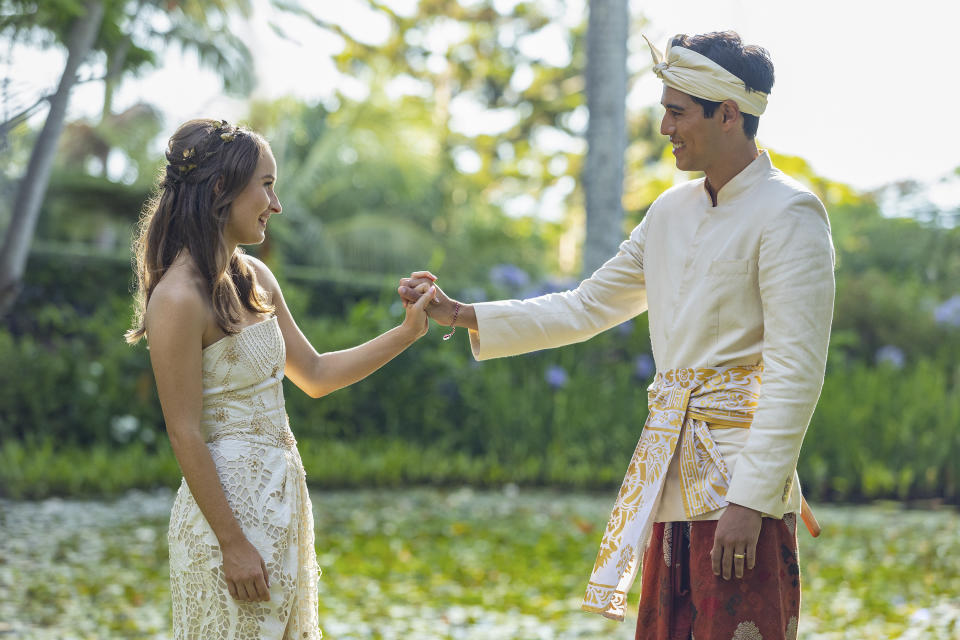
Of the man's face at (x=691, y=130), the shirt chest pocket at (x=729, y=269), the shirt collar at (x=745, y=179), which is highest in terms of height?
the man's face at (x=691, y=130)

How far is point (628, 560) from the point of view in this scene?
7.86 ft

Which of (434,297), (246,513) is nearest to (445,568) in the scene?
(434,297)

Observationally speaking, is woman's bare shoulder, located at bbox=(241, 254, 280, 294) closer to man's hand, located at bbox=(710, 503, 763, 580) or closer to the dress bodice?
the dress bodice

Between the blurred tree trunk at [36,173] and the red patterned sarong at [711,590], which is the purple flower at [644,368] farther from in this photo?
the red patterned sarong at [711,590]

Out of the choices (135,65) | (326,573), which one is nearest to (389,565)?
(326,573)

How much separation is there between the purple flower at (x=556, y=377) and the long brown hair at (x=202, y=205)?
5.87 m

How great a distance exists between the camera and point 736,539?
7.16 feet

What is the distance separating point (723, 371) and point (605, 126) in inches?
267

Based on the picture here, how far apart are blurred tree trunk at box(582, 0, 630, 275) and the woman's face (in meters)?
6.43

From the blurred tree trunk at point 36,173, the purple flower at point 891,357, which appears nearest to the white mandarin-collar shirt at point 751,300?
the blurred tree trunk at point 36,173

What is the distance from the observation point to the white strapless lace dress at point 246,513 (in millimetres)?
2279

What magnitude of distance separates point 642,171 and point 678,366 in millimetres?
21734

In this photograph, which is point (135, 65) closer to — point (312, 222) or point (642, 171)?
point (312, 222)

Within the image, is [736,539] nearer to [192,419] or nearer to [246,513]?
[246,513]
